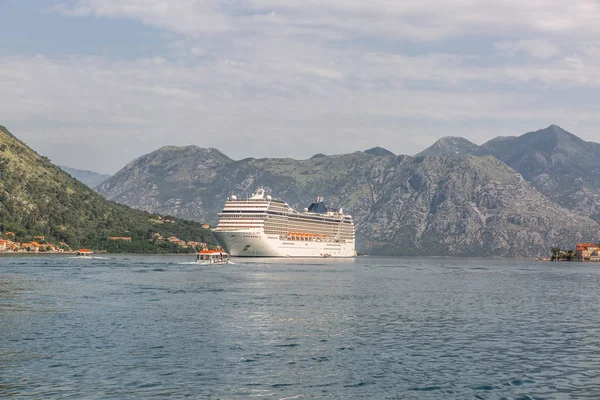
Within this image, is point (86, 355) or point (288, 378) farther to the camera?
A: point (86, 355)

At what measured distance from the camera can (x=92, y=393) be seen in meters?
36.8

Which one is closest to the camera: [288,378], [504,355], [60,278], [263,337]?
[288,378]

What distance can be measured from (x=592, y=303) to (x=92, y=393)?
2966 inches

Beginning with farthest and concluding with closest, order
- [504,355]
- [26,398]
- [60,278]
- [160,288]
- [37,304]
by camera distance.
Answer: [60,278] → [160,288] → [37,304] → [504,355] → [26,398]

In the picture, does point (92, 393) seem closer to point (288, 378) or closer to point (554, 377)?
point (288, 378)

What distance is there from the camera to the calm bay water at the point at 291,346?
3941cm

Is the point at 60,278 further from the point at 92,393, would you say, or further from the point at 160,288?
the point at 92,393

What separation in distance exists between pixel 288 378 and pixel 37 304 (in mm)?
44778

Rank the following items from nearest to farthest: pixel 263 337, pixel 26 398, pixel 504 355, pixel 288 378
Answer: pixel 26 398, pixel 288 378, pixel 504 355, pixel 263 337

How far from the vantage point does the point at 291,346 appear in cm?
5309

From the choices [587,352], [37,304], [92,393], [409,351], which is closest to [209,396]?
[92,393]

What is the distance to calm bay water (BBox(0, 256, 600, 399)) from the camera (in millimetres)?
39406

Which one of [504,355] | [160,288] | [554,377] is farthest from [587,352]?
[160,288]

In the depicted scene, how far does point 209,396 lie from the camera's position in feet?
121
